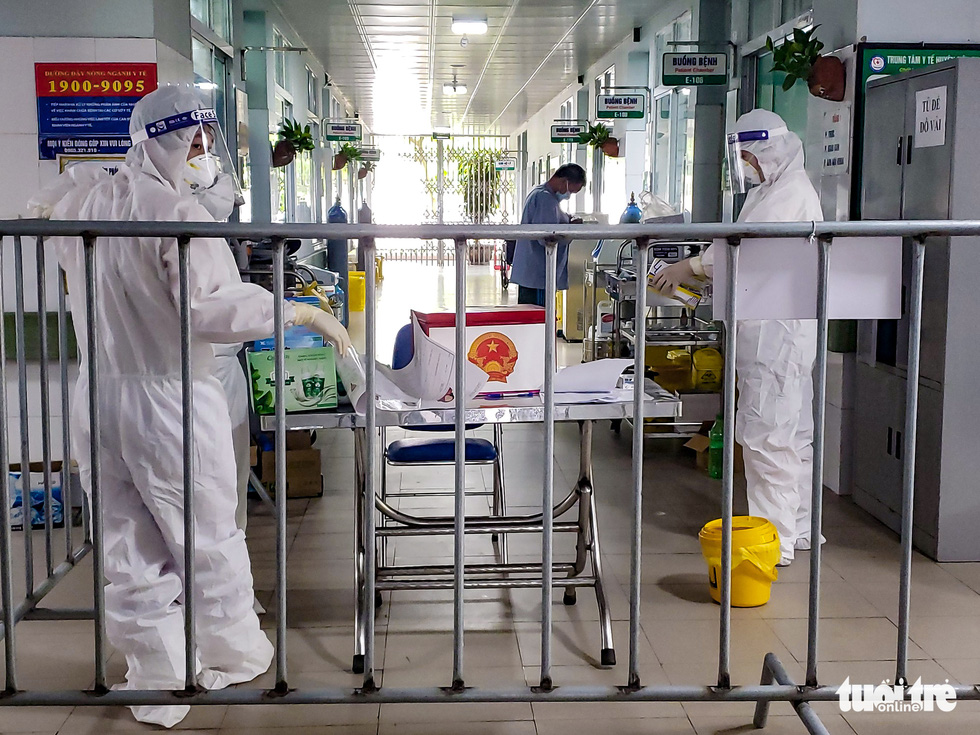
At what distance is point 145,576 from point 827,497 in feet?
10.0

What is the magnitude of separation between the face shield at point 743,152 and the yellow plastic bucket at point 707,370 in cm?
148

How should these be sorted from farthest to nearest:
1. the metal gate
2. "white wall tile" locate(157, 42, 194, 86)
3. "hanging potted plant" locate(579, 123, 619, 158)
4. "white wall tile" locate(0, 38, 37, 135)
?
the metal gate, "hanging potted plant" locate(579, 123, 619, 158), "white wall tile" locate(157, 42, 194, 86), "white wall tile" locate(0, 38, 37, 135)

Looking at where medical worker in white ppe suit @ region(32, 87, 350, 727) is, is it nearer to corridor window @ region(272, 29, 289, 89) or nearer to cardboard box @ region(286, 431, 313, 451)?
cardboard box @ region(286, 431, 313, 451)

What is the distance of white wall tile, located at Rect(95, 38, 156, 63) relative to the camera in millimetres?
4242

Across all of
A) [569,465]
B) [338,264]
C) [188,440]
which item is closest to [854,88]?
[569,465]

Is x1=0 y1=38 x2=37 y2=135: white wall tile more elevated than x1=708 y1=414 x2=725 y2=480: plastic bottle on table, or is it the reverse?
x1=0 y1=38 x2=37 y2=135: white wall tile

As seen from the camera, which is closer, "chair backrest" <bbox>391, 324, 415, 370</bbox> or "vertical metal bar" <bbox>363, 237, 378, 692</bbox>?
"vertical metal bar" <bbox>363, 237, 378, 692</bbox>

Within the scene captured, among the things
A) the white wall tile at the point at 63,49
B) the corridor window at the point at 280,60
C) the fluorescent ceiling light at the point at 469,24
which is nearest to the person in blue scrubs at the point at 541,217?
the fluorescent ceiling light at the point at 469,24

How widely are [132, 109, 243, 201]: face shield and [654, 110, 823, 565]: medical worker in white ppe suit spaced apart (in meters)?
1.72

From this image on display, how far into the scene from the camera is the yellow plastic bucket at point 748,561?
A: 310cm

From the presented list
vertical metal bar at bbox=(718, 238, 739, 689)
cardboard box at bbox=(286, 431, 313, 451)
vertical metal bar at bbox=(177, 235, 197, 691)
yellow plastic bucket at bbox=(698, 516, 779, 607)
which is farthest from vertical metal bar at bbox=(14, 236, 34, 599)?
yellow plastic bucket at bbox=(698, 516, 779, 607)

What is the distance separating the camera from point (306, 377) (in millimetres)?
2600

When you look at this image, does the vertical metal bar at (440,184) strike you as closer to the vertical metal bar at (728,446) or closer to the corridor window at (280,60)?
the corridor window at (280,60)

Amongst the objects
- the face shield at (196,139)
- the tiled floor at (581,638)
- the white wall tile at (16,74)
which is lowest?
the tiled floor at (581,638)
